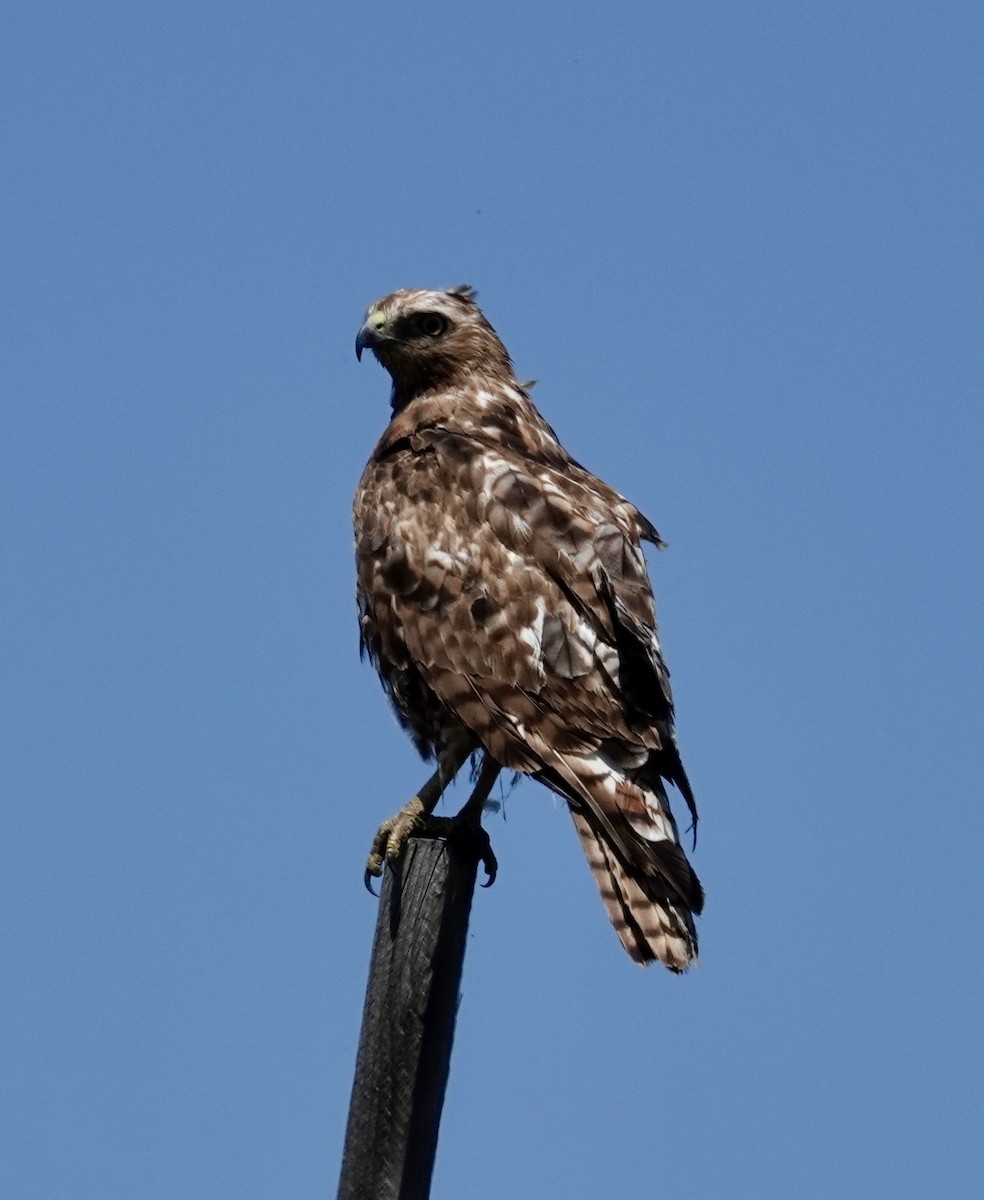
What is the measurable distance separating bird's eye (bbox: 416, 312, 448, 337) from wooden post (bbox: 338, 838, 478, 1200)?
3054 millimetres

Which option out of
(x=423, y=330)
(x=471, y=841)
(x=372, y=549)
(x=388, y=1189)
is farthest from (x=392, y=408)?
(x=388, y=1189)

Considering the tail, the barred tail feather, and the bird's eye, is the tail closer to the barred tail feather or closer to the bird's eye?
the barred tail feather

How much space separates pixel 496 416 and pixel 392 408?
558mm

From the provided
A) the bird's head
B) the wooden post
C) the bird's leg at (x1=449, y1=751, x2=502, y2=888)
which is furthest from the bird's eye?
the wooden post

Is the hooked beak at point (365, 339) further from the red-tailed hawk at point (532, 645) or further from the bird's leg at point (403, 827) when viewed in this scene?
the bird's leg at point (403, 827)

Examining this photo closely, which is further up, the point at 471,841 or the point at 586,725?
the point at 586,725

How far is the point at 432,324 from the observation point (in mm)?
7301

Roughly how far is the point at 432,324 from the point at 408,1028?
3.58 metres

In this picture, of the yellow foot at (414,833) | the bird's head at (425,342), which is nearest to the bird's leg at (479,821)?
the yellow foot at (414,833)

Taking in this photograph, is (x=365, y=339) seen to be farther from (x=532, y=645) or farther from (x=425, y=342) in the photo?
(x=532, y=645)

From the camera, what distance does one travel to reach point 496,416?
7.01 meters

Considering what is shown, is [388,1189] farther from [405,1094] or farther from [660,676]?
[660,676]

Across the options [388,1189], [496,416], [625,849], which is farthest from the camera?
[496,416]

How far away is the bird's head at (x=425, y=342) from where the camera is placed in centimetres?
724
